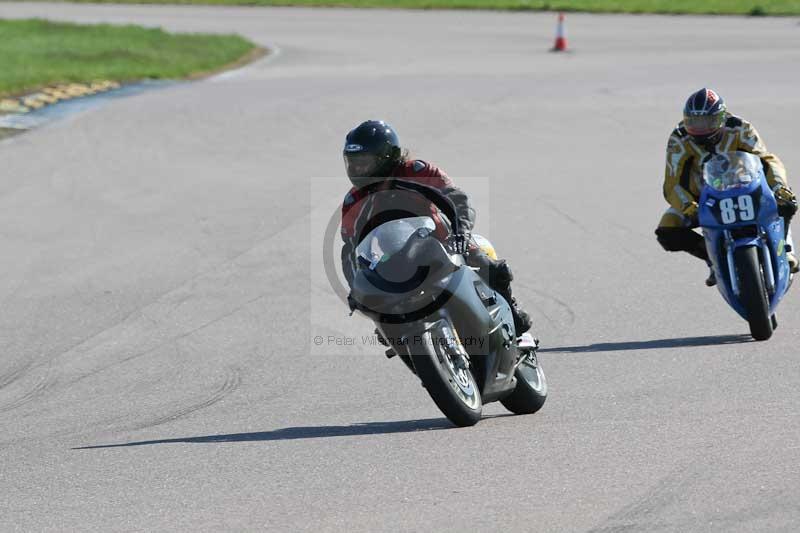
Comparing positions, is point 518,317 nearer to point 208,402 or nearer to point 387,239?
point 387,239

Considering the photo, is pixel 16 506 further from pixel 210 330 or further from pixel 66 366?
pixel 210 330

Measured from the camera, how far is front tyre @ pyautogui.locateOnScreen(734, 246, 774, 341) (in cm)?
917

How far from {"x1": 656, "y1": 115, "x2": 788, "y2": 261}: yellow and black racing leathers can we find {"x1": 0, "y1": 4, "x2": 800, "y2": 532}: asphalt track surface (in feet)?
1.83

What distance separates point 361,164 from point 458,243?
2.12ft

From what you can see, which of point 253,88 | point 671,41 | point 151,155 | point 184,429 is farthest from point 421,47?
point 184,429

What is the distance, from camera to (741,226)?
31.0 feet

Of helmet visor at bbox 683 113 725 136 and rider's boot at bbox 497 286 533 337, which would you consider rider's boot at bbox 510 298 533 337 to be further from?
helmet visor at bbox 683 113 725 136

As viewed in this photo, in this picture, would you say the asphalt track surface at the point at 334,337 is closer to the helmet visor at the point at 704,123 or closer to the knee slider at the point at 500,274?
the knee slider at the point at 500,274

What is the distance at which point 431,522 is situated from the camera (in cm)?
546

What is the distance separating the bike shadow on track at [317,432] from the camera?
7180 millimetres

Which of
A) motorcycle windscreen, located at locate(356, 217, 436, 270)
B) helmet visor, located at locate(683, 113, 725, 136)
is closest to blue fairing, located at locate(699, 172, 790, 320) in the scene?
helmet visor, located at locate(683, 113, 725, 136)

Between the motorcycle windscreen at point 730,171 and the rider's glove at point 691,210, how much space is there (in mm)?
503

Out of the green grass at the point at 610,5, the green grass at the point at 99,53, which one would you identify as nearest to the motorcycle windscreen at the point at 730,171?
the green grass at the point at 99,53

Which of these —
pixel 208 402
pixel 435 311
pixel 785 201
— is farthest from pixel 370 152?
pixel 785 201
